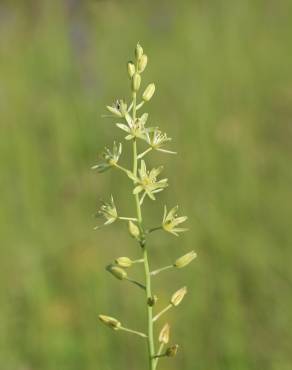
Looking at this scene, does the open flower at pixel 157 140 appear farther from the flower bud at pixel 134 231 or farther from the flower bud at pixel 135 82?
the flower bud at pixel 134 231

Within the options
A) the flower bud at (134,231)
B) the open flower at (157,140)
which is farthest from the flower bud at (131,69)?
the flower bud at (134,231)

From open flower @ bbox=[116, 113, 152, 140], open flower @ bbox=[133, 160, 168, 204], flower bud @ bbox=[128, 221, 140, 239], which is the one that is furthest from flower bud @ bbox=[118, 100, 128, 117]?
flower bud @ bbox=[128, 221, 140, 239]

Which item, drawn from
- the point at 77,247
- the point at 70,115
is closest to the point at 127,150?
the point at 70,115

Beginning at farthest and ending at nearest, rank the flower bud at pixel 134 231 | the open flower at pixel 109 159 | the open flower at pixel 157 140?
1. the open flower at pixel 157 140
2. the open flower at pixel 109 159
3. the flower bud at pixel 134 231

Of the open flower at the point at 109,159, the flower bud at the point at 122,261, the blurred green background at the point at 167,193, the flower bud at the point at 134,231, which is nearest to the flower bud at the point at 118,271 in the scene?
the flower bud at the point at 122,261

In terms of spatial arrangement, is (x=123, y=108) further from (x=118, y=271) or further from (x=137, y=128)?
(x=118, y=271)

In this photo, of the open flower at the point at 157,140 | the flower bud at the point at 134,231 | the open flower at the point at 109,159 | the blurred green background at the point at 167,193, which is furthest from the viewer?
the blurred green background at the point at 167,193

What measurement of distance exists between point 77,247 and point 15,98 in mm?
2308

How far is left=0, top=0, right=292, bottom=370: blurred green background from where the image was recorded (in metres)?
4.99

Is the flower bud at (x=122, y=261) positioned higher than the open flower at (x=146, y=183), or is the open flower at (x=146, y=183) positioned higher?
the open flower at (x=146, y=183)

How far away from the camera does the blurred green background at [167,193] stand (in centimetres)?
499

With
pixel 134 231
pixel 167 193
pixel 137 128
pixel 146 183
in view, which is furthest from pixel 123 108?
pixel 167 193

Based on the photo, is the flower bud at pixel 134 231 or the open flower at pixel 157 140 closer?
the flower bud at pixel 134 231

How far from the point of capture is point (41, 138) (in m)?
8.03
